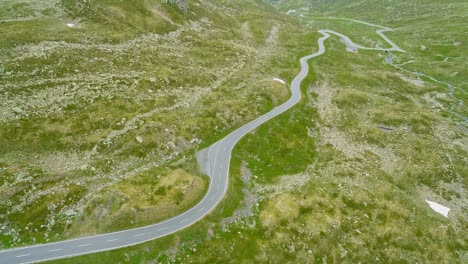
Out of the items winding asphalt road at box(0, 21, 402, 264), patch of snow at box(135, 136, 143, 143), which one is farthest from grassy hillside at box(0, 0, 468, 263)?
winding asphalt road at box(0, 21, 402, 264)

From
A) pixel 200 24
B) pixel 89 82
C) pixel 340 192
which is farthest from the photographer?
pixel 200 24

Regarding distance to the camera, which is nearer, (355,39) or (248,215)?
(248,215)

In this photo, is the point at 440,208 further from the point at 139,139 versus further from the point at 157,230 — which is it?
the point at 139,139

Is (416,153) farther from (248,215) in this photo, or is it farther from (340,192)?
(248,215)

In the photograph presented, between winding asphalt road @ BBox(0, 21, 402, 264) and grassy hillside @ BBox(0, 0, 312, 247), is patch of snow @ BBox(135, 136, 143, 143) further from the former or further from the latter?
winding asphalt road @ BBox(0, 21, 402, 264)

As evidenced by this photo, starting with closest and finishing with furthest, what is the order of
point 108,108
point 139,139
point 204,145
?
1. point 139,139
2. point 204,145
3. point 108,108

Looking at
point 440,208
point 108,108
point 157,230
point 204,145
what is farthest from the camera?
point 108,108

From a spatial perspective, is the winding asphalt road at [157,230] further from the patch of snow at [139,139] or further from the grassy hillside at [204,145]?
the patch of snow at [139,139]

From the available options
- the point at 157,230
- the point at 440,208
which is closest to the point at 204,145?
the point at 157,230

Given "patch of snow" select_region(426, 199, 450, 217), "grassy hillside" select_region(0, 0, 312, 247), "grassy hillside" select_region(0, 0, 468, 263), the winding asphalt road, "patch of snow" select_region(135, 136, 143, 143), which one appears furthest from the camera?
"patch of snow" select_region(135, 136, 143, 143)

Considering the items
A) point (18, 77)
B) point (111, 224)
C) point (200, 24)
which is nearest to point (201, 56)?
point (200, 24)

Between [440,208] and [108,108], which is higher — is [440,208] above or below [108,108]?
above
